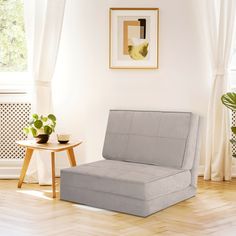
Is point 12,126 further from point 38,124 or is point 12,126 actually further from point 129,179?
point 129,179

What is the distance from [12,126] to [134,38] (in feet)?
5.19

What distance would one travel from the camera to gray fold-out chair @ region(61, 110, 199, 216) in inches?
153

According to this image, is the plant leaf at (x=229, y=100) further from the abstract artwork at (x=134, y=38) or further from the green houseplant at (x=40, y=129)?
the green houseplant at (x=40, y=129)

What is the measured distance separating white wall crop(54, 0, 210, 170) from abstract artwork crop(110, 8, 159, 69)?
0.07 meters

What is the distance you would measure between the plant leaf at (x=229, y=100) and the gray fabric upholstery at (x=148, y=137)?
637mm

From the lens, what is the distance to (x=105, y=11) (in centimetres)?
522

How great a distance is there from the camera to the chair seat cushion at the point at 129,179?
3.85m

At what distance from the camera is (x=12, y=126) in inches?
209

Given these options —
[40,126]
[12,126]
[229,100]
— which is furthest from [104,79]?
[229,100]

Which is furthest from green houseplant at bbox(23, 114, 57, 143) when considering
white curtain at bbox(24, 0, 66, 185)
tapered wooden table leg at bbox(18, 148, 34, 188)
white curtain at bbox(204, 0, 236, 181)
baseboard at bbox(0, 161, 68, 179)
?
white curtain at bbox(204, 0, 236, 181)

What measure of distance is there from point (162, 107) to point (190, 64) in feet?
1.76

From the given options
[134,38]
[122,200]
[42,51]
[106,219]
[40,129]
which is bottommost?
[106,219]

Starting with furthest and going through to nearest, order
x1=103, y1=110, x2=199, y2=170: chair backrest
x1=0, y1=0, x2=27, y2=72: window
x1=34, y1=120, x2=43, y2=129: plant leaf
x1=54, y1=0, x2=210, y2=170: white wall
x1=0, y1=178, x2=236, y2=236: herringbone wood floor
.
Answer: x1=0, y1=0, x2=27, y2=72: window, x1=54, y1=0, x2=210, y2=170: white wall, x1=34, y1=120, x2=43, y2=129: plant leaf, x1=103, y1=110, x2=199, y2=170: chair backrest, x1=0, y1=178, x2=236, y2=236: herringbone wood floor

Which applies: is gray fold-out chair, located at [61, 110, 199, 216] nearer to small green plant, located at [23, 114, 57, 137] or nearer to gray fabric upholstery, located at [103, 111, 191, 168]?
gray fabric upholstery, located at [103, 111, 191, 168]
